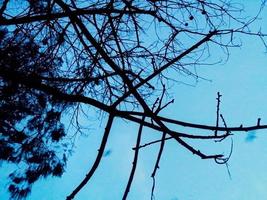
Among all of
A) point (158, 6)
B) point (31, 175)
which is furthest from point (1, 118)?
point (158, 6)

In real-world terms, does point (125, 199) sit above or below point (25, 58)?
below

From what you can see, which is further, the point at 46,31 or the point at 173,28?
the point at 46,31

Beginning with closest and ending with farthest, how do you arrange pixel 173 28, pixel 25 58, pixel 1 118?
pixel 173 28
pixel 25 58
pixel 1 118

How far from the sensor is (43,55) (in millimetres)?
4105

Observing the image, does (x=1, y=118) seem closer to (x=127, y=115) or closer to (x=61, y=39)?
(x=61, y=39)

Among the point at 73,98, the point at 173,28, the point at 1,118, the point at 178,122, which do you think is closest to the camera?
the point at 178,122

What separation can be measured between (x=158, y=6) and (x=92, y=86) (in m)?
1.33

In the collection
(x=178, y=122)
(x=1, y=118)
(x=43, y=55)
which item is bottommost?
(x=178, y=122)

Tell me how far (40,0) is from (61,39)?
556 mm

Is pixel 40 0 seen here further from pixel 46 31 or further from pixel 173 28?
pixel 173 28

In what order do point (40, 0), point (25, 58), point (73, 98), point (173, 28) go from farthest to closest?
1. point (25, 58)
2. point (40, 0)
3. point (173, 28)
4. point (73, 98)

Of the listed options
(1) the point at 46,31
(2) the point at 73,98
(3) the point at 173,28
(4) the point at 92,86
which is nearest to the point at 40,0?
(1) the point at 46,31

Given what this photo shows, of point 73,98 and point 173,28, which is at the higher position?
point 173,28

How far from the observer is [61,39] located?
3.99m
